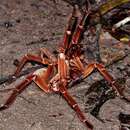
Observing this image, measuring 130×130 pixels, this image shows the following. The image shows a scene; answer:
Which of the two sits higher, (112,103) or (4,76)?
(4,76)

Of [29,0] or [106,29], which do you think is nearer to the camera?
[106,29]

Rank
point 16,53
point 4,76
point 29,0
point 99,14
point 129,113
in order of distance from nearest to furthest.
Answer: point 129,113 < point 4,76 < point 16,53 < point 99,14 < point 29,0

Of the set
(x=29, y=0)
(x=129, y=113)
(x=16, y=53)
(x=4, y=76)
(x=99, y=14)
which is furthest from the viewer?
(x=29, y=0)

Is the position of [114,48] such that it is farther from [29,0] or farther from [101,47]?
[29,0]

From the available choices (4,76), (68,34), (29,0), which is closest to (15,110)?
(4,76)

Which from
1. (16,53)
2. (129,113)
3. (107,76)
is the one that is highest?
(16,53)

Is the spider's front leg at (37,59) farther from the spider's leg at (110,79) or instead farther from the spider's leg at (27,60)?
the spider's leg at (110,79)

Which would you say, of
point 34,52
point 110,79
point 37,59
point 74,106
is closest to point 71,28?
point 37,59
